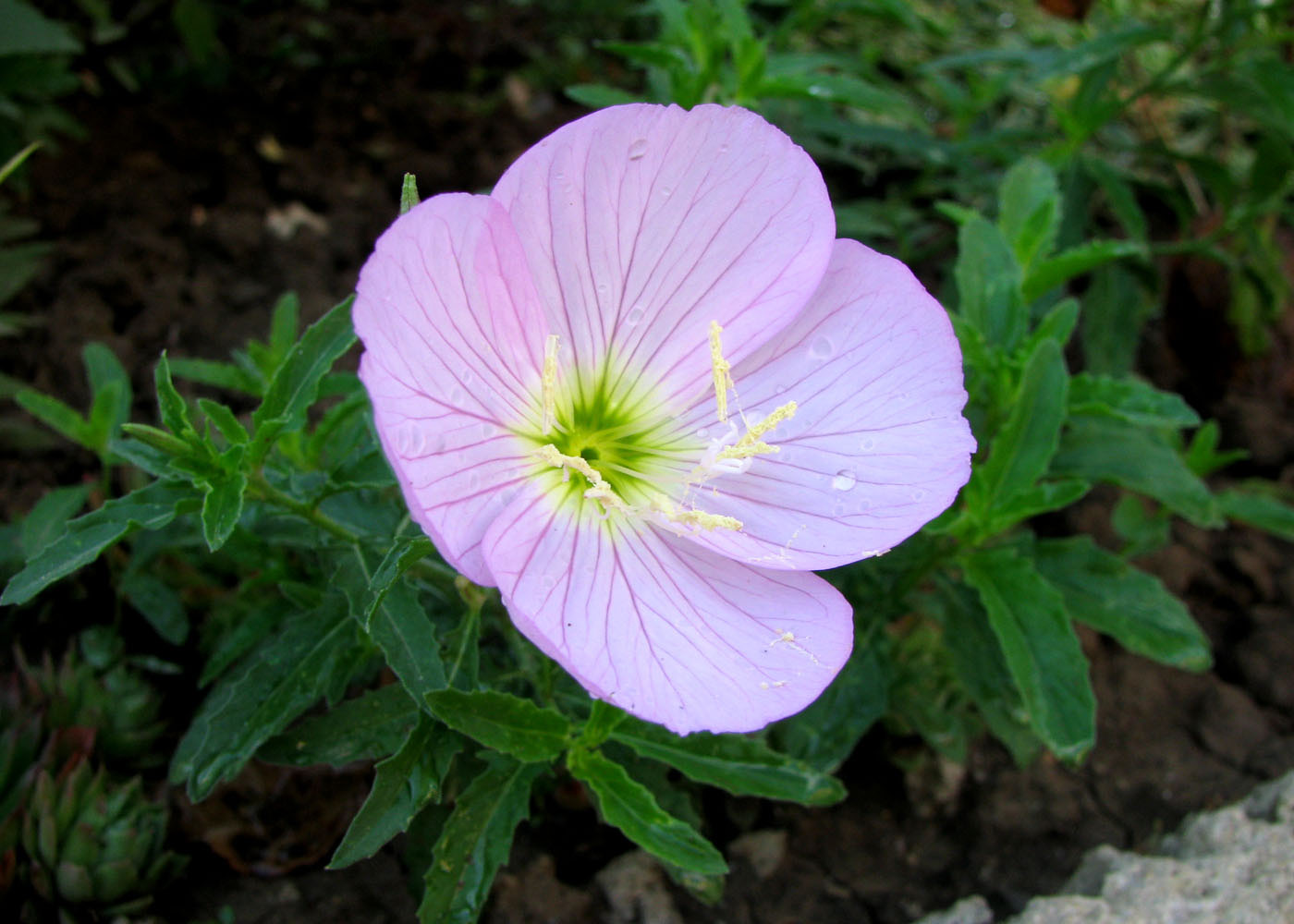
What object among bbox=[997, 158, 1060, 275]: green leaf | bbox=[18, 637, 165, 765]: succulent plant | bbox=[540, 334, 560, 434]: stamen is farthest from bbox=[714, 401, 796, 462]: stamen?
bbox=[18, 637, 165, 765]: succulent plant

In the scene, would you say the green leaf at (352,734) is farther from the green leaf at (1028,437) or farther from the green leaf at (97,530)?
the green leaf at (1028,437)

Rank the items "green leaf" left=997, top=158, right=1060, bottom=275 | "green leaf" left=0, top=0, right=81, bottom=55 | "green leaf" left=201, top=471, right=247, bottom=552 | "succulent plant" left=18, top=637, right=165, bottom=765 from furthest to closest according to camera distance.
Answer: "green leaf" left=0, top=0, right=81, bottom=55 < "green leaf" left=997, top=158, right=1060, bottom=275 < "succulent plant" left=18, top=637, right=165, bottom=765 < "green leaf" left=201, top=471, right=247, bottom=552

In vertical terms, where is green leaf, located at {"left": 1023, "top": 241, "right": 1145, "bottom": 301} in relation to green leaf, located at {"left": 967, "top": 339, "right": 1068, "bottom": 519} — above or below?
above

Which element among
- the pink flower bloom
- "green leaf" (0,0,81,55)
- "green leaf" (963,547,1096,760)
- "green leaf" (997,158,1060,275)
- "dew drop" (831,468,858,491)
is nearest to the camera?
the pink flower bloom

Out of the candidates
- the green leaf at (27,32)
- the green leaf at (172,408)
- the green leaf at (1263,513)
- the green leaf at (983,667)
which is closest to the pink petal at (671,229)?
→ the green leaf at (172,408)

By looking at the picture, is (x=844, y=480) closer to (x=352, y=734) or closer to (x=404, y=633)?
(x=404, y=633)

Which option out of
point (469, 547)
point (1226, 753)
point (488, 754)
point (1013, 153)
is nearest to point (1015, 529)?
point (1226, 753)

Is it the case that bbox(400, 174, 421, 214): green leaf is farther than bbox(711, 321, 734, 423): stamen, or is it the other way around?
bbox(711, 321, 734, 423): stamen

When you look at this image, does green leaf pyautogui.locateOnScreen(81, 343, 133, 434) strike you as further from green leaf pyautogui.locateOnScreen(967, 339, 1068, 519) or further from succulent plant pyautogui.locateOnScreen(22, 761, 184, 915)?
green leaf pyautogui.locateOnScreen(967, 339, 1068, 519)
